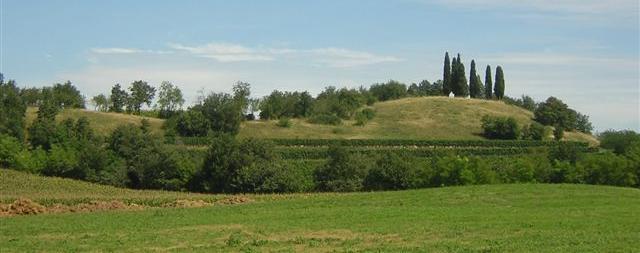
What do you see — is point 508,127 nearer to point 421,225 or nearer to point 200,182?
point 200,182

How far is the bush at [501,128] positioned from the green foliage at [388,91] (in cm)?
5547

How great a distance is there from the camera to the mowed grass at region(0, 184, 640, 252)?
24.4 metres

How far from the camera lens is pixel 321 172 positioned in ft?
261

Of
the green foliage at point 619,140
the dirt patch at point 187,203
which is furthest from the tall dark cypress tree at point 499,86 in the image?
the dirt patch at point 187,203

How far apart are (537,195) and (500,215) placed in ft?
38.0

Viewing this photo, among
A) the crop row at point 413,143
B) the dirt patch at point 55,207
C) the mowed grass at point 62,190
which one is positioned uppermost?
the crop row at point 413,143

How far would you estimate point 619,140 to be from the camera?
116750 millimetres

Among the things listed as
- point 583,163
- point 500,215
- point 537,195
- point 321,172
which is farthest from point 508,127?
point 500,215

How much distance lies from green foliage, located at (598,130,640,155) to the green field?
207ft

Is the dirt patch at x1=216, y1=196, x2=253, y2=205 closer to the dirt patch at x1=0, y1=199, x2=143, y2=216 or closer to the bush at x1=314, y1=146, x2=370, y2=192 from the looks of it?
the dirt patch at x1=0, y1=199, x2=143, y2=216

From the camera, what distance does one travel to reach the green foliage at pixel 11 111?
103 meters

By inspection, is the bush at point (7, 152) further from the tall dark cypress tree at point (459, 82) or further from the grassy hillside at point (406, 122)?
the tall dark cypress tree at point (459, 82)

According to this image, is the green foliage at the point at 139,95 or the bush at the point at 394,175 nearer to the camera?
the bush at the point at 394,175

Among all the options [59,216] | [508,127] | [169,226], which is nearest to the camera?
[169,226]
